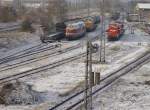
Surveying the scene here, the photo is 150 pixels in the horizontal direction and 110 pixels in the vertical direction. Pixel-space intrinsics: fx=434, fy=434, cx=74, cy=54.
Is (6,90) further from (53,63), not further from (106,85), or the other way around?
(53,63)

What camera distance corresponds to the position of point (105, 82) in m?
28.4

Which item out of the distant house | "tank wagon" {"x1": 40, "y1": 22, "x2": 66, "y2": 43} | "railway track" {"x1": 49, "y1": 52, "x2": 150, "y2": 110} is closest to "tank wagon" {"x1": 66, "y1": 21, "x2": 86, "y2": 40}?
"tank wagon" {"x1": 40, "y1": 22, "x2": 66, "y2": 43}

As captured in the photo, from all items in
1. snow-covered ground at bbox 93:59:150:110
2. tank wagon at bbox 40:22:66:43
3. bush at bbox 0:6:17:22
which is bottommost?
snow-covered ground at bbox 93:59:150:110

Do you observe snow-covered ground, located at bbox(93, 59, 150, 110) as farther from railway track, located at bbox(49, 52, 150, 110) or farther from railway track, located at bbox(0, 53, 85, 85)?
railway track, located at bbox(0, 53, 85, 85)

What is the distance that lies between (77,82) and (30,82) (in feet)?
10.1

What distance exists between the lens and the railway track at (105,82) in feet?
74.1

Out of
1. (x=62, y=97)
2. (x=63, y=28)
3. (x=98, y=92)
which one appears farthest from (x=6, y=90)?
(x=63, y=28)

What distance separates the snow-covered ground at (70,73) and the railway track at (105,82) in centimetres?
56

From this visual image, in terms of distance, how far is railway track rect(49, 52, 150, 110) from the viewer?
22597 mm

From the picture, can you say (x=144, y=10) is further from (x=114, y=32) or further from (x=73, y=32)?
(x=73, y=32)

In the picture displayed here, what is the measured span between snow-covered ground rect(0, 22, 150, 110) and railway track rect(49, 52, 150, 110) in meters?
0.56

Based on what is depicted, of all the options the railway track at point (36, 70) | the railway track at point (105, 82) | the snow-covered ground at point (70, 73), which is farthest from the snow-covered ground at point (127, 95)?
the railway track at point (36, 70)

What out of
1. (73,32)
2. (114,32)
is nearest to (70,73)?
(73,32)

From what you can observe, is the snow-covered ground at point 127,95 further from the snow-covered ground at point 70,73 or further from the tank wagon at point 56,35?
the tank wagon at point 56,35
